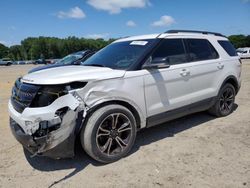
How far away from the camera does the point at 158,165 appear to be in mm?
3721

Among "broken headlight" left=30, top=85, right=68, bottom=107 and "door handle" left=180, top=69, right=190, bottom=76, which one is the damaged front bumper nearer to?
"broken headlight" left=30, top=85, right=68, bottom=107

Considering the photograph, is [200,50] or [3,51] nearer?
[200,50]

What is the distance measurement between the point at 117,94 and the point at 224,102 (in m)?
3.12

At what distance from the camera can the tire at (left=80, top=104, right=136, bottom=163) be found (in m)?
3.57

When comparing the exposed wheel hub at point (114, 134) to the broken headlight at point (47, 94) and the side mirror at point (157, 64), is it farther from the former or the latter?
the side mirror at point (157, 64)

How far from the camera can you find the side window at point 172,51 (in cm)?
449

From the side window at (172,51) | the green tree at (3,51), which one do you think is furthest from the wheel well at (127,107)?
the green tree at (3,51)

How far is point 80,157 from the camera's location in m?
4.09

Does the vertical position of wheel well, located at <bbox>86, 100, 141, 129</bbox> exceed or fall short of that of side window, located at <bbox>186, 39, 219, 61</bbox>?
it falls short

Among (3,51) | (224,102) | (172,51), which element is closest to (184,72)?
(172,51)

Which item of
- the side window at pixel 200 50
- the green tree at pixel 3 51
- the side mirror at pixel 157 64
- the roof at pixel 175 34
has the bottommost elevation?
the side mirror at pixel 157 64

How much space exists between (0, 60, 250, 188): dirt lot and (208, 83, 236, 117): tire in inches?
26.3

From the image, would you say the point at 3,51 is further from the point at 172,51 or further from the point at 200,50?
the point at 172,51

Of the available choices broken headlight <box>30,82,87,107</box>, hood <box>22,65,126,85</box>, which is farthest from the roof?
broken headlight <box>30,82,87,107</box>
